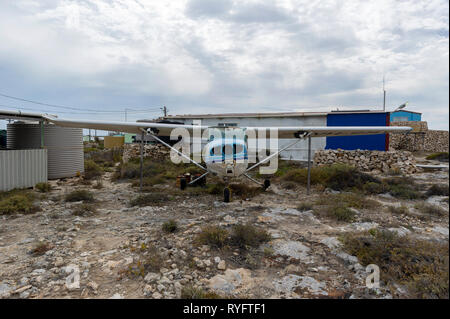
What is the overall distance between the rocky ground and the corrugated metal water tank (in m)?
6.69

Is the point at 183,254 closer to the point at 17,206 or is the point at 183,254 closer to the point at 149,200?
the point at 149,200

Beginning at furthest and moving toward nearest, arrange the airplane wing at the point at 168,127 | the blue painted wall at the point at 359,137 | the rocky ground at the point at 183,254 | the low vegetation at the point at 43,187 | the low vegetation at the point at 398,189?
the blue painted wall at the point at 359,137 < the low vegetation at the point at 43,187 < the airplane wing at the point at 168,127 < the low vegetation at the point at 398,189 < the rocky ground at the point at 183,254

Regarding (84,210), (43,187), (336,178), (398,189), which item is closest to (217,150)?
(84,210)

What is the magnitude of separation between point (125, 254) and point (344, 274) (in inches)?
152

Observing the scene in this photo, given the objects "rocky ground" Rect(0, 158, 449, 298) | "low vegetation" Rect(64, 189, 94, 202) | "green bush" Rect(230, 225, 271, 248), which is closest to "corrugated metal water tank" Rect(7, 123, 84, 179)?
"low vegetation" Rect(64, 189, 94, 202)

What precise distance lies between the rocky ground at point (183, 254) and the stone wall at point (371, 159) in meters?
7.26

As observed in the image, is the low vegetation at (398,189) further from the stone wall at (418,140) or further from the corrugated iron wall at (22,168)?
the stone wall at (418,140)

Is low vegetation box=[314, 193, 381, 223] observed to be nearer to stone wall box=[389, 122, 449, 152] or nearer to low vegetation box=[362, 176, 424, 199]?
low vegetation box=[362, 176, 424, 199]

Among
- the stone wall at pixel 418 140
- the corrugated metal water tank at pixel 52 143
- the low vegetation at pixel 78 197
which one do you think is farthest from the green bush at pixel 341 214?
the stone wall at pixel 418 140

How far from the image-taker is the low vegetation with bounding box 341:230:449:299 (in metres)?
3.09

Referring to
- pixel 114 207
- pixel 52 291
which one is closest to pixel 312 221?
pixel 52 291

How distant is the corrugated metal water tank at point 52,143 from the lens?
43.3 feet
